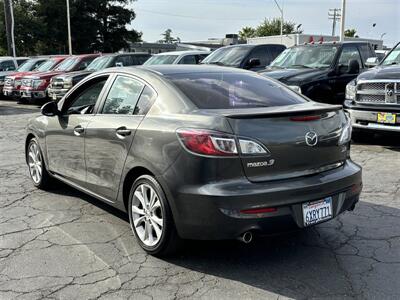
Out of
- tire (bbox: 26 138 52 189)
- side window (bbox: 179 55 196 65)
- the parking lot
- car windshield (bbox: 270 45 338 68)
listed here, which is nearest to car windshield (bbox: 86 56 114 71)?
side window (bbox: 179 55 196 65)

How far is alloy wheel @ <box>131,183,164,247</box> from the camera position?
3986 millimetres

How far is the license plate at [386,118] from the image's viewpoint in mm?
7739

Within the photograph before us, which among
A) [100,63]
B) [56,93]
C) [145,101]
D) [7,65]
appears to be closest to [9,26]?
[7,65]

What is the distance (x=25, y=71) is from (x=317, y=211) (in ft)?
63.4

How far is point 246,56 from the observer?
13250 mm

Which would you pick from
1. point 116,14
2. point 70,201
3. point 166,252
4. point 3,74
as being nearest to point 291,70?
point 70,201

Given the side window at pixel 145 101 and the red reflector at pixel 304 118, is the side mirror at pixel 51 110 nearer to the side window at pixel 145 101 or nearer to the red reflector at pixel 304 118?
the side window at pixel 145 101

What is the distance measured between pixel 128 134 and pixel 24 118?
1133 cm

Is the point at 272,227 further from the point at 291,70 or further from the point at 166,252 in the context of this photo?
the point at 291,70

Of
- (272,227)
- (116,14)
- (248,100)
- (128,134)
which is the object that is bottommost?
(272,227)

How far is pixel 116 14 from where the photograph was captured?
53.3 metres

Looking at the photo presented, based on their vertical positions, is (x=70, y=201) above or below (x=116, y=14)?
below

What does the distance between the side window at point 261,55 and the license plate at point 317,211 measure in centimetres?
994

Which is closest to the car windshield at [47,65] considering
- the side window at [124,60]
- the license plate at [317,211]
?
the side window at [124,60]
